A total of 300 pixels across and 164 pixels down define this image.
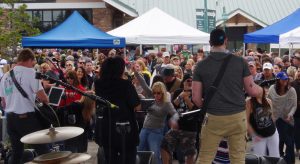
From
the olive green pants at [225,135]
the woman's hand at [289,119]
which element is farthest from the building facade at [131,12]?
the olive green pants at [225,135]

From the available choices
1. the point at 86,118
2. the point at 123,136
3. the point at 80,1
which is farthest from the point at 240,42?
the point at 123,136

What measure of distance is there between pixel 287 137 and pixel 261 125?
7.17 ft

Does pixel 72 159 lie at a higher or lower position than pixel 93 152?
higher

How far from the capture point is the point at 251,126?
780 centimetres

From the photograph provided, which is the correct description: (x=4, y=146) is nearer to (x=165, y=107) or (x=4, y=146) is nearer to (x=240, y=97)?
(x=165, y=107)

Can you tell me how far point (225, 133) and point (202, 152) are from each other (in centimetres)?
31

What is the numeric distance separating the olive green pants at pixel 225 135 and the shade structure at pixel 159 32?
8.89 meters

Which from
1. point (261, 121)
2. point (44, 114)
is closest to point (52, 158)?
Result: point (44, 114)

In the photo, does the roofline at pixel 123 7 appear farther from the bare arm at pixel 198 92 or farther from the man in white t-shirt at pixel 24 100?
the bare arm at pixel 198 92

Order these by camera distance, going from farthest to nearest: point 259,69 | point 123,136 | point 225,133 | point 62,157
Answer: point 259,69, point 123,136, point 225,133, point 62,157

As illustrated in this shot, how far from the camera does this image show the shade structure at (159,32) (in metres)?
14.8

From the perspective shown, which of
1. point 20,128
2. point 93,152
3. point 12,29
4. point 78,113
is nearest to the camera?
point 20,128

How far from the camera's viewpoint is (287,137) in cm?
980

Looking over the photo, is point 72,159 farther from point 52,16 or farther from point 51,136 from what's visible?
point 52,16
